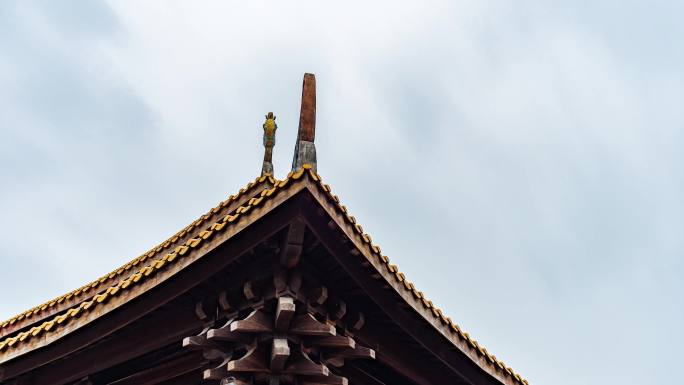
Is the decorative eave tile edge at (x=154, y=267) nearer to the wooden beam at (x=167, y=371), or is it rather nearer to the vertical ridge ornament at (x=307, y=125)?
the vertical ridge ornament at (x=307, y=125)

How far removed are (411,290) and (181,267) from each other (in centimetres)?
238

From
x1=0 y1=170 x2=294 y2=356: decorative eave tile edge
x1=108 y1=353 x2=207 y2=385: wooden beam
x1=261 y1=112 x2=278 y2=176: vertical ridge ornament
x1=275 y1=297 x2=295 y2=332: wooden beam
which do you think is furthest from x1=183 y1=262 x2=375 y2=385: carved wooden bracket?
x1=261 y1=112 x2=278 y2=176: vertical ridge ornament

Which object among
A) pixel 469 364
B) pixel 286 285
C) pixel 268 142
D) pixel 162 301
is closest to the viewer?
pixel 286 285

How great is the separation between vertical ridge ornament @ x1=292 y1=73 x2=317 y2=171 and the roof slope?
51 cm

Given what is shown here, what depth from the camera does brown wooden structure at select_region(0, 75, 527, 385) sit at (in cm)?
701

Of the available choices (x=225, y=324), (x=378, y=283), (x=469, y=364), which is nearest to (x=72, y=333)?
(x=225, y=324)

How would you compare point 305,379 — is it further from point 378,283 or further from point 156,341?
point 156,341

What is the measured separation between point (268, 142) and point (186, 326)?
4732 mm

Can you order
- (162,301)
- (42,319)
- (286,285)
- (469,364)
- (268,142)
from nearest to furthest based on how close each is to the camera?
(286,285) < (162,301) < (469,364) < (42,319) < (268,142)

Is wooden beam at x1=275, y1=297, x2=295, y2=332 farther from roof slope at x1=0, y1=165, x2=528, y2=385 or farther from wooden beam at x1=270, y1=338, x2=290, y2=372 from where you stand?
roof slope at x1=0, y1=165, x2=528, y2=385

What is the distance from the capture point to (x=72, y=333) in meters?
8.06

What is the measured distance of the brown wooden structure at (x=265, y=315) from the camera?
7.01 meters

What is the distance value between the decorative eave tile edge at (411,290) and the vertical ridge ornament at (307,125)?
1.70 feet

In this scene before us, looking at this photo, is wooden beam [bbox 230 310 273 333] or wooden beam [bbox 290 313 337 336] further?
wooden beam [bbox 290 313 337 336]
